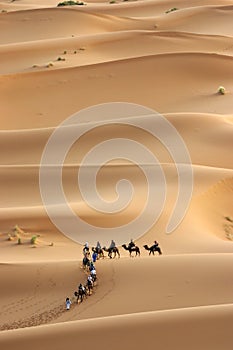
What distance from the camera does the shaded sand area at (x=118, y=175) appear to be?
849 centimetres

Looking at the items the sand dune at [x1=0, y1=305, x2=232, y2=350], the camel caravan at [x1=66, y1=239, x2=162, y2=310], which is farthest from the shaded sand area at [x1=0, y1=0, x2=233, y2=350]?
the camel caravan at [x1=66, y1=239, x2=162, y2=310]

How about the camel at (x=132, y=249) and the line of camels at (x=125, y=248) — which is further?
the camel at (x=132, y=249)

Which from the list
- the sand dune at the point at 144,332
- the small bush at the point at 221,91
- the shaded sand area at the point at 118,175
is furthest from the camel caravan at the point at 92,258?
the small bush at the point at 221,91

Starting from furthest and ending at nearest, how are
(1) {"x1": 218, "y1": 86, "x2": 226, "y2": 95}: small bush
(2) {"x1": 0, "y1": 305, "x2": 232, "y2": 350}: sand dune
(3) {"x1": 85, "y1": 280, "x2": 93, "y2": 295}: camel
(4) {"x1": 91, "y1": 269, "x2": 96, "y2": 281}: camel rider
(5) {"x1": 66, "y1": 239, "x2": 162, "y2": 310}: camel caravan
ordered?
(1) {"x1": 218, "y1": 86, "x2": 226, "y2": 95}: small bush
(4) {"x1": 91, "y1": 269, "x2": 96, "y2": 281}: camel rider
(3) {"x1": 85, "y1": 280, "x2": 93, "y2": 295}: camel
(5) {"x1": 66, "y1": 239, "x2": 162, "y2": 310}: camel caravan
(2) {"x1": 0, "y1": 305, "x2": 232, "y2": 350}: sand dune

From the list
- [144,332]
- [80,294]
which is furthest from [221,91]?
[144,332]

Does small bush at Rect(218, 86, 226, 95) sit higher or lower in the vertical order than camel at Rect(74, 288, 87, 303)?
higher

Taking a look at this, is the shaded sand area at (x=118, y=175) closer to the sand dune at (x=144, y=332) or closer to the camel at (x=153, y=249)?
the sand dune at (x=144, y=332)

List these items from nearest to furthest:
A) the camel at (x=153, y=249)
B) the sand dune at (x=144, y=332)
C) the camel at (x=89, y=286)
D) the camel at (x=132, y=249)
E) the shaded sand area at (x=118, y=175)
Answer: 1. the sand dune at (x=144, y=332)
2. the shaded sand area at (x=118, y=175)
3. the camel at (x=89, y=286)
4. the camel at (x=132, y=249)
5. the camel at (x=153, y=249)

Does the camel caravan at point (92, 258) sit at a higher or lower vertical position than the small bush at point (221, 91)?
lower

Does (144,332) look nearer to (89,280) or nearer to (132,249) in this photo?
(89,280)

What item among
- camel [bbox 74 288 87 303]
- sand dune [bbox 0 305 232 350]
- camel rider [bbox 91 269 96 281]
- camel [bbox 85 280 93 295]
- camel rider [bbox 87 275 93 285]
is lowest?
sand dune [bbox 0 305 232 350]

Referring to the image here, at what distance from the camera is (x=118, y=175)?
16.0 meters

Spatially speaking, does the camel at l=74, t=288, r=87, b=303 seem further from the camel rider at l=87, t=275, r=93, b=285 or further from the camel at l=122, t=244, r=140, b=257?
the camel at l=122, t=244, r=140, b=257

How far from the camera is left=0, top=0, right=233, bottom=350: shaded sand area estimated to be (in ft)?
27.9
